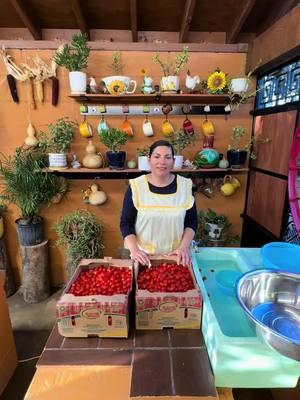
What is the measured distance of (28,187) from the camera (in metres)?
2.29

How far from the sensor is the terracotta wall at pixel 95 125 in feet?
7.58

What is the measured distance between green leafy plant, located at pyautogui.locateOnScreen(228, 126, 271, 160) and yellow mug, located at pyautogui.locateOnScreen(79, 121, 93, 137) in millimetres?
1293

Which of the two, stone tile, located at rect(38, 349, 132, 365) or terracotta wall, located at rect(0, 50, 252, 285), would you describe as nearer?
stone tile, located at rect(38, 349, 132, 365)

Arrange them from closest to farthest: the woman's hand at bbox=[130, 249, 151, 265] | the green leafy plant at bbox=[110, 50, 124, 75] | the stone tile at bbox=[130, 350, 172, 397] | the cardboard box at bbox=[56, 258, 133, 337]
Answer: the stone tile at bbox=[130, 350, 172, 397] < the cardboard box at bbox=[56, 258, 133, 337] < the woman's hand at bbox=[130, 249, 151, 265] < the green leafy plant at bbox=[110, 50, 124, 75]

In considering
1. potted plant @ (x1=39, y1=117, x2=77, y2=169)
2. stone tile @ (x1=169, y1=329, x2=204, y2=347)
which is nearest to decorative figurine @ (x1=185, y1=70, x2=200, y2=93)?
potted plant @ (x1=39, y1=117, x2=77, y2=169)

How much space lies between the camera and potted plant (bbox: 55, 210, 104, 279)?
2.41 metres

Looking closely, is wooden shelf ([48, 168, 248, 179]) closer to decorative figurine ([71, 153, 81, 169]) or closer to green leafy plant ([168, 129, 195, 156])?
decorative figurine ([71, 153, 81, 169])

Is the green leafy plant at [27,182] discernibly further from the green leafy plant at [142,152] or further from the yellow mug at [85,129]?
the green leafy plant at [142,152]

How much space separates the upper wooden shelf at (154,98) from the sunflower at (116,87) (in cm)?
4

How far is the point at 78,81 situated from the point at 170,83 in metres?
0.74

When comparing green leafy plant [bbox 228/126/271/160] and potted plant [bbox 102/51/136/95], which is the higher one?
potted plant [bbox 102/51/136/95]

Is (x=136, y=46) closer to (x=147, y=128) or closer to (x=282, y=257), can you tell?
(x=147, y=128)

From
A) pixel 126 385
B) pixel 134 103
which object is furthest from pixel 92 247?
pixel 126 385

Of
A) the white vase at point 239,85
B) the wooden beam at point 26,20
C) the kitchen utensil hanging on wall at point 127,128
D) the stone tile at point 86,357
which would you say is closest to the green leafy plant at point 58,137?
the kitchen utensil hanging on wall at point 127,128
